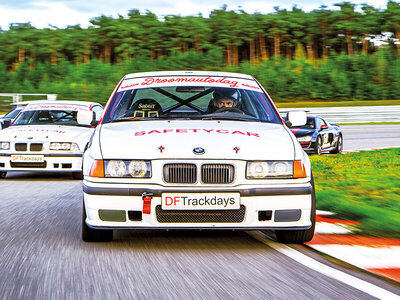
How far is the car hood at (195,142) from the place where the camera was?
16.5 ft

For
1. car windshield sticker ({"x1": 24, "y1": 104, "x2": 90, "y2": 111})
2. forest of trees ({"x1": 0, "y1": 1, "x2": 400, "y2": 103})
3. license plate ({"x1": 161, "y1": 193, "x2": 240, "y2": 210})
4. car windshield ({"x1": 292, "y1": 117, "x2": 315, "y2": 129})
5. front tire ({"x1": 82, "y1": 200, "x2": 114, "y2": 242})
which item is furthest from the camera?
forest of trees ({"x1": 0, "y1": 1, "x2": 400, "y2": 103})

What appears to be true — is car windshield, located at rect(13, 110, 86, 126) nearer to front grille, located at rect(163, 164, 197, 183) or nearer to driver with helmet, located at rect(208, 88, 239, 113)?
driver with helmet, located at rect(208, 88, 239, 113)

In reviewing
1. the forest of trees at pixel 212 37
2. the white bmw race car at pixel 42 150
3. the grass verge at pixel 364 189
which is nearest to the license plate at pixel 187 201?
the grass verge at pixel 364 189

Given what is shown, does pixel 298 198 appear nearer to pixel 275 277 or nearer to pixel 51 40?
pixel 275 277

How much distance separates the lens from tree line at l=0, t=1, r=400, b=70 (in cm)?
7462

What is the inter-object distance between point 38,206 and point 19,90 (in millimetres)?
51580

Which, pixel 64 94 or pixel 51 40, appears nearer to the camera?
pixel 64 94

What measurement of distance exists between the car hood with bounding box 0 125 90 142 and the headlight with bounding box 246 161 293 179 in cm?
664

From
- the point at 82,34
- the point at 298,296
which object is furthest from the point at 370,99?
the point at 298,296

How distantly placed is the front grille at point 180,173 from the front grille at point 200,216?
9.1 inches

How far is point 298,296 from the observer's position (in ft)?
12.5

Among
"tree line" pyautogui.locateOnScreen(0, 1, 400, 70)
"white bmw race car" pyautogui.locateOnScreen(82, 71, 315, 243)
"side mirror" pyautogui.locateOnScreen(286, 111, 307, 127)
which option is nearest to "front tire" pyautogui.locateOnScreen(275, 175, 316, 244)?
"white bmw race car" pyautogui.locateOnScreen(82, 71, 315, 243)

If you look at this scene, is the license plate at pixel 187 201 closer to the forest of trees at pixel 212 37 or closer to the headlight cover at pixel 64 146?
the headlight cover at pixel 64 146

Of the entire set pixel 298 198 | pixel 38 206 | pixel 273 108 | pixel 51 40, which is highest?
pixel 51 40
